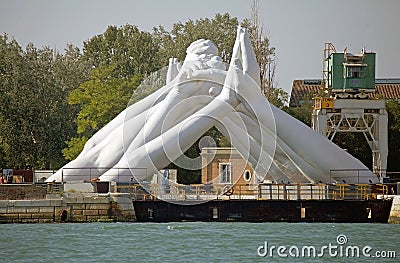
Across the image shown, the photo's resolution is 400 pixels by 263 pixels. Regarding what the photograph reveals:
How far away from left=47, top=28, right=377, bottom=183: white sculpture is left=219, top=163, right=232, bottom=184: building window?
8370mm

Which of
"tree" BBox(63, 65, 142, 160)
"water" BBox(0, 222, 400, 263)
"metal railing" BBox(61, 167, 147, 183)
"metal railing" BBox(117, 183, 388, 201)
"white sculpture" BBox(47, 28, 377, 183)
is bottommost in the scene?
"water" BBox(0, 222, 400, 263)

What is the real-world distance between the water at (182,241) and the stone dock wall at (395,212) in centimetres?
118

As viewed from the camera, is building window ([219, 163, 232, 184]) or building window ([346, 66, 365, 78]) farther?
building window ([219, 163, 232, 184])

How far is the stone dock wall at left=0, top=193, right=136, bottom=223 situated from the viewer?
44.3 m

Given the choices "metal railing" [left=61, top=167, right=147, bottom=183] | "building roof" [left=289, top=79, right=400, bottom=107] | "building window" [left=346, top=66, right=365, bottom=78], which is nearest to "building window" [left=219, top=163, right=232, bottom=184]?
"building window" [left=346, top=66, right=365, bottom=78]

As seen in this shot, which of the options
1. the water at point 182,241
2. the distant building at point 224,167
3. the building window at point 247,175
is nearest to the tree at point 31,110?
the distant building at point 224,167

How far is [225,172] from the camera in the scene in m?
60.6

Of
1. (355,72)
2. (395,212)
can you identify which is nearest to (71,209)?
(395,212)

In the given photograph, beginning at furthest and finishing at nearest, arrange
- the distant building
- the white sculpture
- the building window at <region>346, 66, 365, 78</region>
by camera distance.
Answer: the distant building, the building window at <region>346, 66, 365, 78</region>, the white sculpture

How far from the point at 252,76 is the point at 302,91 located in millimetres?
51277

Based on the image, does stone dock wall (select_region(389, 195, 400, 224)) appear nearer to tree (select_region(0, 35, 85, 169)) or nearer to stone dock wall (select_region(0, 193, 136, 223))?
stone dock wall (select_region(0, 193, 136, 223))

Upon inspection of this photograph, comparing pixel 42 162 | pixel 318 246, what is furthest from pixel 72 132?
pixel 318 246

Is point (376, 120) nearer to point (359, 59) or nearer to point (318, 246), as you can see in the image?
point (359, 59)

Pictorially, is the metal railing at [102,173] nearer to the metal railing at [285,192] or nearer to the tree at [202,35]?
the metal railing at [285,192]
